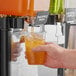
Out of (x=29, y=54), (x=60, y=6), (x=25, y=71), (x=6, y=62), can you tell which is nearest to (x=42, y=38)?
(x=29, y=54)

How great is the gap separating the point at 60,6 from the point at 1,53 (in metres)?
0.72

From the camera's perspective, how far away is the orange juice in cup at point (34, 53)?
3.14 feet

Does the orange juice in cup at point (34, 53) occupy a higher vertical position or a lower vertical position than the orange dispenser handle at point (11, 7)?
lower

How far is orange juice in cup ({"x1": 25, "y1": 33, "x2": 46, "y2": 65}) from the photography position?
0.96 metres

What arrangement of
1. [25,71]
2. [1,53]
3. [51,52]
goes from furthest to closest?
[25,71] → [51,52] → [1,53]

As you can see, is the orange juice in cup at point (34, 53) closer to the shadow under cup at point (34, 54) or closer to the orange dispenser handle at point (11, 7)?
the shadow under cup at point (34, 54)

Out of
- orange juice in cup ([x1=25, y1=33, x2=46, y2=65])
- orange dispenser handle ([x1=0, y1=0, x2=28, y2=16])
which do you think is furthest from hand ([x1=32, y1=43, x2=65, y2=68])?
orange dispenser handle ([x1=0, y1=0, x2=28, y2=16])

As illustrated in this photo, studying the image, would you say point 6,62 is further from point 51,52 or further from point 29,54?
point 51,52

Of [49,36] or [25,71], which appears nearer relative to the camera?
[25,71]

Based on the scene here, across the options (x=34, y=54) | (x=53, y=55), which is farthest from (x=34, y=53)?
(x=53, y=55)

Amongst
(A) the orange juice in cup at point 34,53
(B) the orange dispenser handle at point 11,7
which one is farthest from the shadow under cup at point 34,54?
(B) the orange dispenser handle at point 11,7

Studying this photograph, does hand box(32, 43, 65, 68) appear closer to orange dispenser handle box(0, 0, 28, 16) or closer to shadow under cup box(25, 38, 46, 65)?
shadow under cup box(25, 38, 46, 65)

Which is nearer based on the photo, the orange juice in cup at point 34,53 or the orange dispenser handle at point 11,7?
the orange dispenser handle at point 11,7

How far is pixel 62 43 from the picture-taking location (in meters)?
2.01
